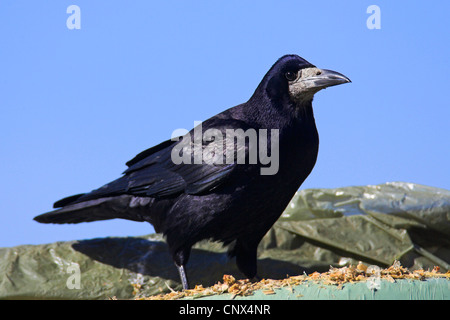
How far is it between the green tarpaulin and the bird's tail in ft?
1.50

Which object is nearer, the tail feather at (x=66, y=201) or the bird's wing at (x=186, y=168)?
the bird's wing at (x=186, y=168)

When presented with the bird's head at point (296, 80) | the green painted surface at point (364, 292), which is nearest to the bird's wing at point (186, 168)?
the bird's head at point (296, 80)

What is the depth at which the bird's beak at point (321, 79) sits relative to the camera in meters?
4.29

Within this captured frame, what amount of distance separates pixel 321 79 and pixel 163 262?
2502mm

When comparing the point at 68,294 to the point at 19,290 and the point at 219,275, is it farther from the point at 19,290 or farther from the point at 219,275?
the point at 219,275

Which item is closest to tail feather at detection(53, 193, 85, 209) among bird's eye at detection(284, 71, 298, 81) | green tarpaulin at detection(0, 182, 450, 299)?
green tarpaulin at detection(0, 182, 450, 299)

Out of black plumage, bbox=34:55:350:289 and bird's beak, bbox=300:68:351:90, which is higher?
bird's beak, bbox=300:68:351:90

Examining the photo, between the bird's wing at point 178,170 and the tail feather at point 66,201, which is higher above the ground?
the bird's wing at point 178,170

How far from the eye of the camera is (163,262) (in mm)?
5629

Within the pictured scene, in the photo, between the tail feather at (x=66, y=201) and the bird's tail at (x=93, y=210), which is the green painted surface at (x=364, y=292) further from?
the tail feather at (x=66, y=201)

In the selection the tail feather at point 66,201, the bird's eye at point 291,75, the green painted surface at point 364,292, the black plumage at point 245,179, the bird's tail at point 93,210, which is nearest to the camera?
the green painted surface at point 364,292

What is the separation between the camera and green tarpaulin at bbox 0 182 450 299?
5.39 m

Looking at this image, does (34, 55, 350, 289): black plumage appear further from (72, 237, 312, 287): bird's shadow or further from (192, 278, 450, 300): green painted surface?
(192, 278, 450, 300): green painted surface

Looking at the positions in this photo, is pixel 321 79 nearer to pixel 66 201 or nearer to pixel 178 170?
pixel 178 170
